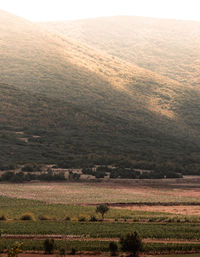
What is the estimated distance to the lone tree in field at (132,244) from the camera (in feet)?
78.7

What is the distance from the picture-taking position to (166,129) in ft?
329

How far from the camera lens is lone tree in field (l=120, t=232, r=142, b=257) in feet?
78.7

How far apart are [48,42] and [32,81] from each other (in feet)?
92.8

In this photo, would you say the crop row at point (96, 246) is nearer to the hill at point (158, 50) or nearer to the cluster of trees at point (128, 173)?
the cluster of trees at point (128, 173)

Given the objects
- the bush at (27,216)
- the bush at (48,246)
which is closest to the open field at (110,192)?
the bush at (27,216)

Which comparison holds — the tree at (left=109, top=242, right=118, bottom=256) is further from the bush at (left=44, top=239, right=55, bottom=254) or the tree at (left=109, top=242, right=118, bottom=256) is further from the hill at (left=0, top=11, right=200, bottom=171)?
the hill at (left=0, top=11, right=200, bottom=171)

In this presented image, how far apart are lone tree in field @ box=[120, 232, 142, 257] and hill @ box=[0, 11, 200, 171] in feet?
152

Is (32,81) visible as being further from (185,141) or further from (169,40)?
(169,40)

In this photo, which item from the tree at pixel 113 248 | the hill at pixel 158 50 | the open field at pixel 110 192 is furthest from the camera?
the hill at pixel 158 50

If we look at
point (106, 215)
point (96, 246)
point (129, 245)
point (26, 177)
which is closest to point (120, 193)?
point (26, 177)

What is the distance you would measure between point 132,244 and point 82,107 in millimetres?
74834

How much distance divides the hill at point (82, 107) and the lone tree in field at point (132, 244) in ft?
152

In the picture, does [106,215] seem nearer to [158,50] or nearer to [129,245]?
[129,245]

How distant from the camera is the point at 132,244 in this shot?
24.1 metres
